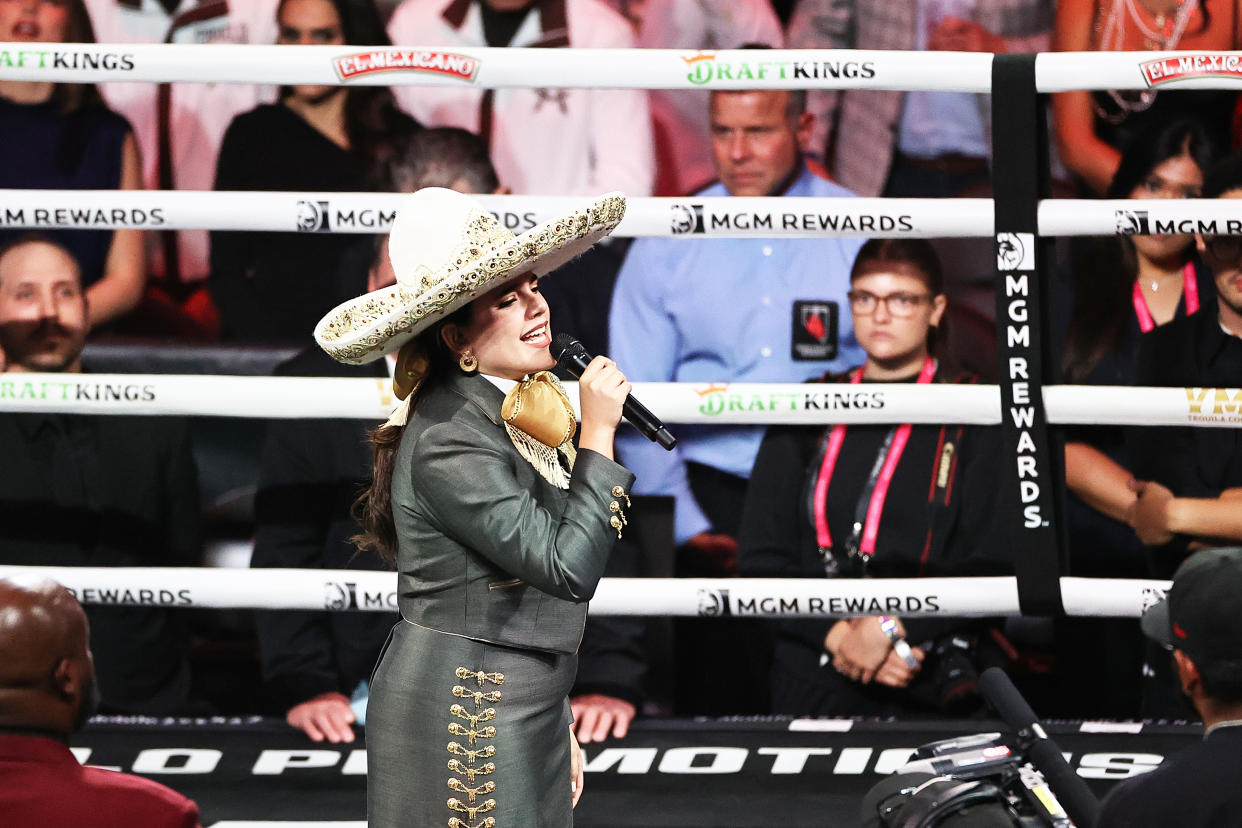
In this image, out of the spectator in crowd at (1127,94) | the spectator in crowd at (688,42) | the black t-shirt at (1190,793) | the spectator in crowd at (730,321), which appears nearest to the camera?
the black t-shirt at (1190,793)

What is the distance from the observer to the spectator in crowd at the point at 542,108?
3914mm

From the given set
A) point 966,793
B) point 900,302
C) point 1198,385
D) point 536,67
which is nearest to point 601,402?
point 966,793

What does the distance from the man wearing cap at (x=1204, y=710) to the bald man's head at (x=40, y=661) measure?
1360mm

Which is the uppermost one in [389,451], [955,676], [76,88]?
[76,88]

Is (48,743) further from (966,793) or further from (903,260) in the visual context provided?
(903,260)

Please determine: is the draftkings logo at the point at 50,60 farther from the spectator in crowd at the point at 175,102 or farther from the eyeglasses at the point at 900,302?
the eyeglasses at the point at 900,302

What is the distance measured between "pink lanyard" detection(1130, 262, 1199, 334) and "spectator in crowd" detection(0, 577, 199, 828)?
109 inches

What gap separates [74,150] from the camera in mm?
3926

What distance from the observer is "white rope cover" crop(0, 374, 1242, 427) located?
3.14 metres

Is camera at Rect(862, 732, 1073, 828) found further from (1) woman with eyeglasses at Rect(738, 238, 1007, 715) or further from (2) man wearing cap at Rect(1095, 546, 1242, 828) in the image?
(1) woman with eyeglasses at Rect(738, 238, 1007, 715)

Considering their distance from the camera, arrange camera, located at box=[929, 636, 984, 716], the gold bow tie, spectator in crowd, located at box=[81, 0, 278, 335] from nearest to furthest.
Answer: the gold bow tie < camera, located at box=[929, 636, 984, 716] < spectator in crowd, located at box=[81, 0, 278, 335]

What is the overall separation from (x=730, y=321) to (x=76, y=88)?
197cm

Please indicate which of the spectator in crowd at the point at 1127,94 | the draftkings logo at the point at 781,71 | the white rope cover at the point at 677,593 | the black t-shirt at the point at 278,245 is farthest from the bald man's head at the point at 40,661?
the spectator in crowd at the point at 1127,94

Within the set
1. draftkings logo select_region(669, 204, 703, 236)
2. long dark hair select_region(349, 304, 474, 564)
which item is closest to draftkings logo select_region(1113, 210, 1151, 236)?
draftkings logo select_region(669, 204, 703, 236)
